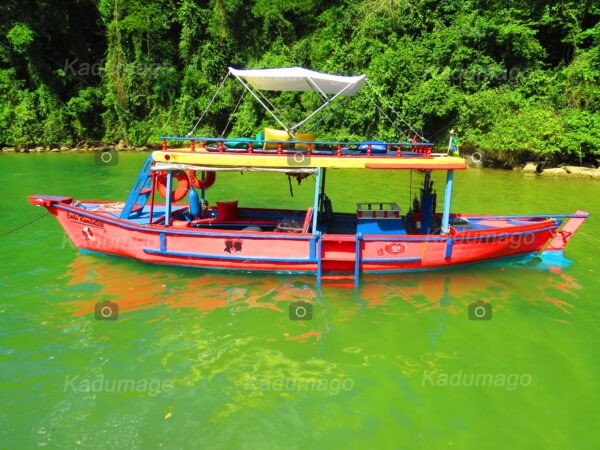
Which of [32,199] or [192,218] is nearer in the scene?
[32,199]

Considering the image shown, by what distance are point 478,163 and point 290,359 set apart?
2316cm

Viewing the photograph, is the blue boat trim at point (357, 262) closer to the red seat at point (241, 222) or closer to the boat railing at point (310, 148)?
the boat railing at point (310, 148)

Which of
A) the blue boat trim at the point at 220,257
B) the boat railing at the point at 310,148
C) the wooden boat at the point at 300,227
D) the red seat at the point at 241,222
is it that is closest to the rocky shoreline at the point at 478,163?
the wooden boat at the point at 300,227

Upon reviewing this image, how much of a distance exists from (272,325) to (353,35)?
93.2ft

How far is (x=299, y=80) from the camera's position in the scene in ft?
33.4

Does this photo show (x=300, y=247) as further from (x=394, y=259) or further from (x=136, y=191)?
(x=136, y=191)

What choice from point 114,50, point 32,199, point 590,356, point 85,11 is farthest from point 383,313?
point 85,11

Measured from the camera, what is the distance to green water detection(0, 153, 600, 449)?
17.2ft

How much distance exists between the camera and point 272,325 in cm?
751

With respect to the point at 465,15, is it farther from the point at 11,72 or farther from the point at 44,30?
the point at 11,72

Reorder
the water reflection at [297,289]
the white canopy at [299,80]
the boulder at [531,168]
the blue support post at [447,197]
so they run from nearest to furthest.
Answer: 1. the water reflection at [297,289]
2. the blue support post at [447,197]
3. the white canopy at [299,80]
4. the boulder at [531,168]

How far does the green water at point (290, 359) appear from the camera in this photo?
5246 millimetres

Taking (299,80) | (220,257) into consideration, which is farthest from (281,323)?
(299,80)

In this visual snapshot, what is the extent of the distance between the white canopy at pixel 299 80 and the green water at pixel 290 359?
4.36m
